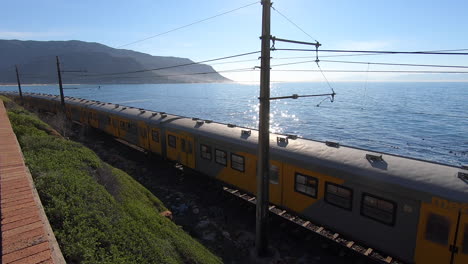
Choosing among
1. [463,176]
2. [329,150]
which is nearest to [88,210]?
[329,150]

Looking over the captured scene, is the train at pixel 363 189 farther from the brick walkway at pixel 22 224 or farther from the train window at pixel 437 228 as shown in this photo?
the brick walkway at pixel 22 224

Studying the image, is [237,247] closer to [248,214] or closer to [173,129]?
[248,214]

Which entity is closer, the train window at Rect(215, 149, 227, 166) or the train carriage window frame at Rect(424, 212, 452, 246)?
the train carriage window frame at Rect(424, 212, 452, 246)

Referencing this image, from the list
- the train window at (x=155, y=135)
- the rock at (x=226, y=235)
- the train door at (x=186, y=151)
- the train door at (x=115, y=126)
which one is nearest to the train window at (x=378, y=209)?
the rock at (x=226, y=235)

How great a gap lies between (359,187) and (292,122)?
57746 mm

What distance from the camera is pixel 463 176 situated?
7715mm

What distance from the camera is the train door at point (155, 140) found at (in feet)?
65.0

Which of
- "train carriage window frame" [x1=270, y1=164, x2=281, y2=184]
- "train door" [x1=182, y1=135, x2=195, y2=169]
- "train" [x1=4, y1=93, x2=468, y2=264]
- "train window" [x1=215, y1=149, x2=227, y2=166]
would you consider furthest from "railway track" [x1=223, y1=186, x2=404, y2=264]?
"train door" [x1=182, y1=135, x2=195, y2=169]

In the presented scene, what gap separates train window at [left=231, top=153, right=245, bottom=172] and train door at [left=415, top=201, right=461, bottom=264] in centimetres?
722

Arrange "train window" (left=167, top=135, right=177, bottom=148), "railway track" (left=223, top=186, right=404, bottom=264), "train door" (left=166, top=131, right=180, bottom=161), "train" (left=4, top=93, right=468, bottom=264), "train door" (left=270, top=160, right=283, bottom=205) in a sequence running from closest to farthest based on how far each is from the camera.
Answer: "train" (left=4, top=93, right=468, bottom=264) < "railway track" (left=223, top=186, right=404, bottom=264) < "train door" (left=270, top=160, right=283, bottom=205) < "train door" (left=166, top=131, right=180, bottom=161) < "train window" (left=167, top=135, right=177, bottom=148)

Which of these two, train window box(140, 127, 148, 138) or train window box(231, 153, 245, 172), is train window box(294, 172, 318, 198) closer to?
train window box(231, 153, 245, 172)

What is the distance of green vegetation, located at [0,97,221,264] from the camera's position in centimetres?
585

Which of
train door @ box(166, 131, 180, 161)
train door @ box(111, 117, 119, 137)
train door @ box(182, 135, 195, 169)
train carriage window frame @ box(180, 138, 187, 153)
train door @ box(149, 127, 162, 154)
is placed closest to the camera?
train door @ box(182, 135, 195, 169)

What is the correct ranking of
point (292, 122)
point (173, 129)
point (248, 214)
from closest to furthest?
point (248, 214), point (173, 129), point (292, 122)
